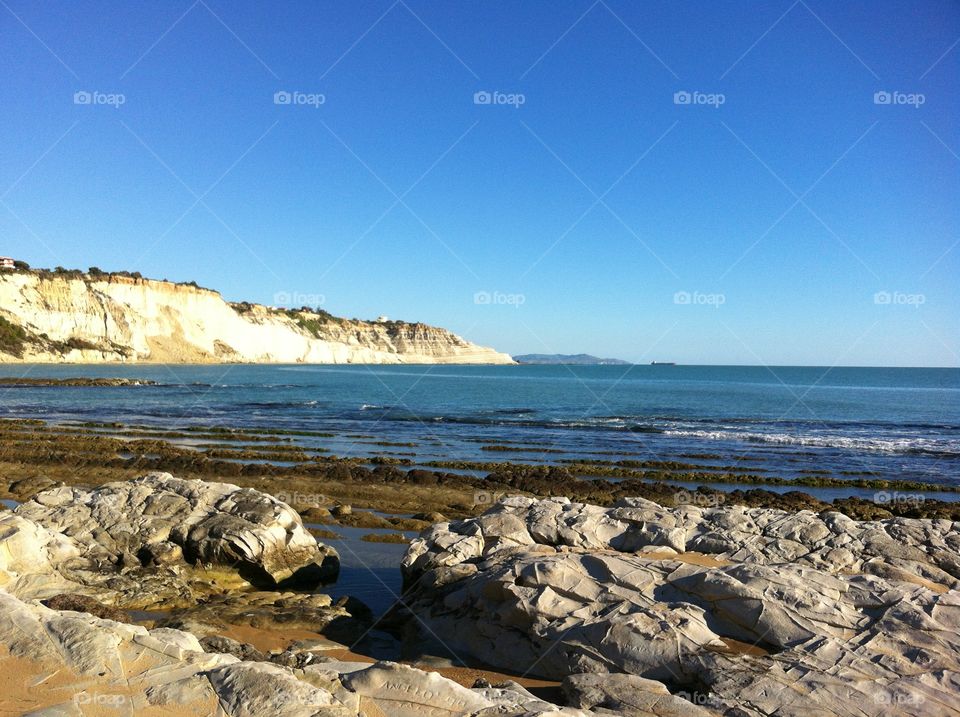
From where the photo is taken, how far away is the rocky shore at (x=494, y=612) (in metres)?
4.91

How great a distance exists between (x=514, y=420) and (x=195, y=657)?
3259cm

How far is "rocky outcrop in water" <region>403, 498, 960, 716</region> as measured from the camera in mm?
6023

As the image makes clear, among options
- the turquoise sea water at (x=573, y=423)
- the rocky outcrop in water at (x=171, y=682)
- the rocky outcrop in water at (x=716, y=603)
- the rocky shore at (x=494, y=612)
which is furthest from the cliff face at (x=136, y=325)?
the rocky outcrop in water at (x=171, y=682)

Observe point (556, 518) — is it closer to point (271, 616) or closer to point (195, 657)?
point (271, 616)

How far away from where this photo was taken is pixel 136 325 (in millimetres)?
87000

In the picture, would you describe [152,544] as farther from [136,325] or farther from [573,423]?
[136,325]

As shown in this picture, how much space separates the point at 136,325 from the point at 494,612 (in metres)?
91.3

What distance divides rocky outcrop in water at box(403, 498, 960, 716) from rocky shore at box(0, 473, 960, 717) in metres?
0.02

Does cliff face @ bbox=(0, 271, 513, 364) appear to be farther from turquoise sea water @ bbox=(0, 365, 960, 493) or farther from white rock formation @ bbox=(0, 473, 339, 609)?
white rock formation @ bbox=(0, 473, 339, 609)

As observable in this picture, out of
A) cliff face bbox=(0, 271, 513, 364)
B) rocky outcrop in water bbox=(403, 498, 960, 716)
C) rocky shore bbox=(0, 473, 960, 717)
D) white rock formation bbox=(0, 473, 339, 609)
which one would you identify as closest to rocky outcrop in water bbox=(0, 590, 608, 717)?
rocky shore bbox=(0, 473, 960, 717)

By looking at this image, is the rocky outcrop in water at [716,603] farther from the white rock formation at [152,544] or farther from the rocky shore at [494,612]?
the white rock formation at [152,544]

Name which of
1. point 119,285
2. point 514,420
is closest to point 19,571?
point 514,420

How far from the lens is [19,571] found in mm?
8648

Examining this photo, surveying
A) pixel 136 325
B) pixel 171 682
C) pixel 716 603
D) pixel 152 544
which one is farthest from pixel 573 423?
pixel 136 325
